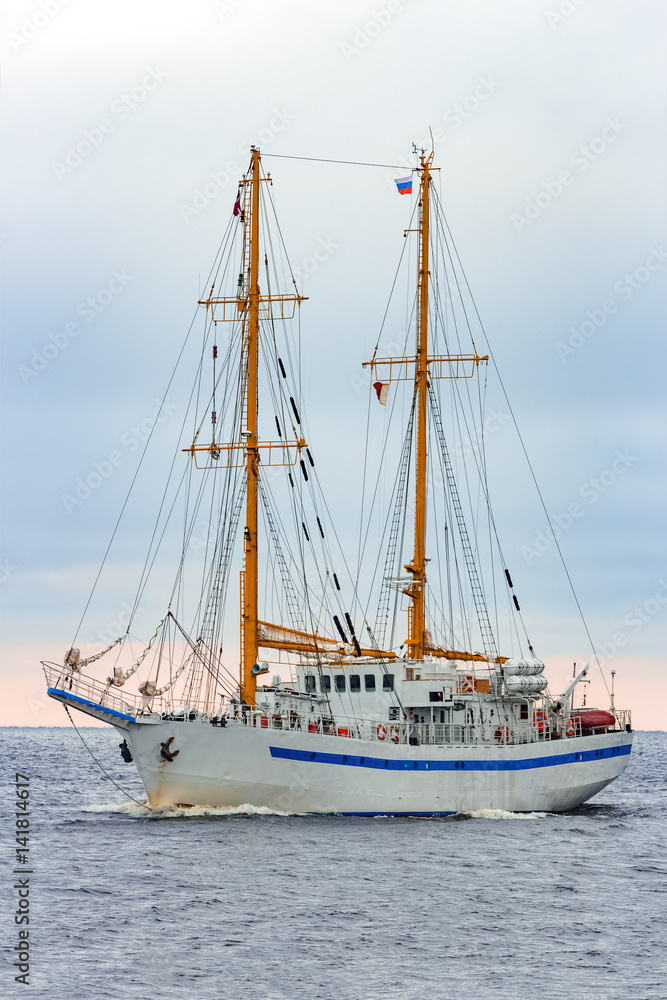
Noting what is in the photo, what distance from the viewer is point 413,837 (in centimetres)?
5144

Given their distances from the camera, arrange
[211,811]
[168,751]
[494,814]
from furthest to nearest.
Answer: [494,814]
[211,811]
[168,751]

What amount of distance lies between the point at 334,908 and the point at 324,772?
51.5 feet

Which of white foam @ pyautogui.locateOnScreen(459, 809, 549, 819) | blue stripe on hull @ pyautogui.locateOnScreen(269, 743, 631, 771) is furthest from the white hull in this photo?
white foam @ pyautogui.locateOnScreen(459, 809, 549, 819)

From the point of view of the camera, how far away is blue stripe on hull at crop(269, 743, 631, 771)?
53.8 metres

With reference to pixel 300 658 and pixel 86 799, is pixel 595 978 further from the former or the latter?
pixel 86 799

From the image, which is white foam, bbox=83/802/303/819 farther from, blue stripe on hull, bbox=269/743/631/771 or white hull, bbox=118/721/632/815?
blue stripe on hull, bbox=269/743/631/771

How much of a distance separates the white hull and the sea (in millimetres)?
878

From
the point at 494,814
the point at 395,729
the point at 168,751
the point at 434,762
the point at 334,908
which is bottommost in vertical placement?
the point at 334,908

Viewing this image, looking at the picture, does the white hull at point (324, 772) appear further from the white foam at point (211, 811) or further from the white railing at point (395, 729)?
the white railing at point (395, 729)

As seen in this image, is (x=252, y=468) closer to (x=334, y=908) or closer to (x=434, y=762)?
(x=434, y=762)

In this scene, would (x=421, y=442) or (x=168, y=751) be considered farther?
(x=421, y=442)

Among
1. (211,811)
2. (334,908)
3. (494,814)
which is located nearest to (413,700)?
(494,814)

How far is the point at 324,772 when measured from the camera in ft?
178

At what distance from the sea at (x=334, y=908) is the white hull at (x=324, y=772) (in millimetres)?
878
